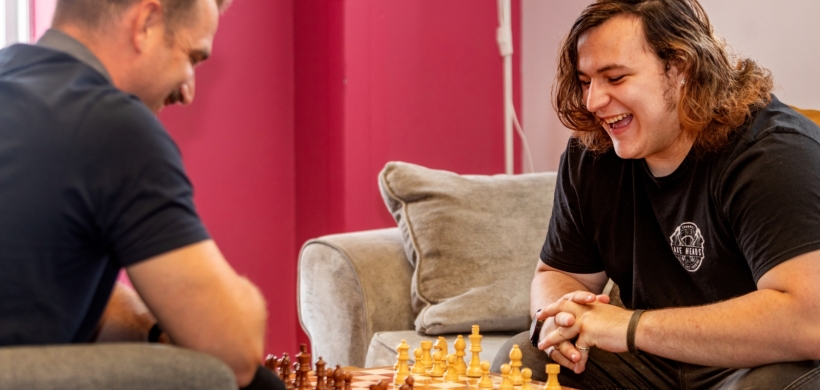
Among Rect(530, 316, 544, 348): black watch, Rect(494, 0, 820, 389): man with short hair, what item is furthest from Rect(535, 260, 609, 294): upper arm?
Rect(530, 316, 544, 348): black watch

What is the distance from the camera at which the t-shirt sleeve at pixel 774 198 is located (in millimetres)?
1730

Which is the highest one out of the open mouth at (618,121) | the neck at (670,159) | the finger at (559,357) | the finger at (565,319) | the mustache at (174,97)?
the mustache at (174,97)

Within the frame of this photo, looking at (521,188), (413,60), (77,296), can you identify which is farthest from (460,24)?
(77,296)

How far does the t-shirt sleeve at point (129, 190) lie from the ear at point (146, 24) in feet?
0.65

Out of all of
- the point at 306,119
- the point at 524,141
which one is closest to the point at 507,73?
the point at 524,141

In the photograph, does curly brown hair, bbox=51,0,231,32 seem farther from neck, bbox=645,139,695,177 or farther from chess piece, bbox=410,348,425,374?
neck, bbox=645,139,695,177

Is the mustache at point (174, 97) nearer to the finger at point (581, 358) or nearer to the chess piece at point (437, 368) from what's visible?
the chess piece at point (437, 368)

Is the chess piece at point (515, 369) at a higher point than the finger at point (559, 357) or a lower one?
higher

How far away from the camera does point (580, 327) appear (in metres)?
1.97

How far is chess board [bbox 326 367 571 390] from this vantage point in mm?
1826

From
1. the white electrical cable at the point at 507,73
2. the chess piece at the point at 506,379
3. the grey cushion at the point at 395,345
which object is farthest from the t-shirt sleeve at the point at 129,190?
the white electrical cable at the point at 507,73

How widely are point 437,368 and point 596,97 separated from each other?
2.51ft

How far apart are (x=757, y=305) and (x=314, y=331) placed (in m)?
1.50

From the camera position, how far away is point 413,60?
3.72 metres
